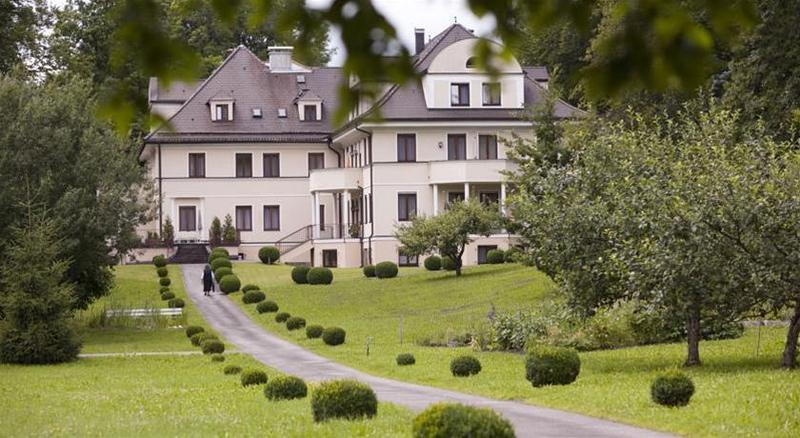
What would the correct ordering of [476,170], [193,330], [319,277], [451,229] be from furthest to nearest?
[476,170]
[319,277]
[451,229]
[193,330]

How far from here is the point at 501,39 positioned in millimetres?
5324

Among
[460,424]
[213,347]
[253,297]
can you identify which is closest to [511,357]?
[213,347]

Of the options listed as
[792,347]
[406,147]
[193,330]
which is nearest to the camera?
[792,347]

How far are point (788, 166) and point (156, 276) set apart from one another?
136ft

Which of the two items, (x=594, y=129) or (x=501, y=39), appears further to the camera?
(x=594, y=129)

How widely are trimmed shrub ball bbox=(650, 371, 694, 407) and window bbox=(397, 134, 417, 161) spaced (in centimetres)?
4821

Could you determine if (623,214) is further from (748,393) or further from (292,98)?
(292,98)

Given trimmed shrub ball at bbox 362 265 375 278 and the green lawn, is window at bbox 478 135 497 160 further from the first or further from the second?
trimmed shrub ball at bbox 362 265 375 278

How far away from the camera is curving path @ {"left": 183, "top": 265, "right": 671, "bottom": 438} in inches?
712

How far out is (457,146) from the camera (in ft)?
221

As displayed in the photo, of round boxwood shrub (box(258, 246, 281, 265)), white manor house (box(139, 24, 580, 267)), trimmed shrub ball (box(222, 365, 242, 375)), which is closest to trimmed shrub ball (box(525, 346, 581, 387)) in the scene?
trimmed shrub ball (box(222, 365, 242, 375))

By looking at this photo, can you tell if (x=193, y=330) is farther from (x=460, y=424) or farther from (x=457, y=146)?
(x=460, y=424)

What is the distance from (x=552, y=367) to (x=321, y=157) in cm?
5175

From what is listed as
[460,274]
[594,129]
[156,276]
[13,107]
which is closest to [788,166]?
[594,129]
